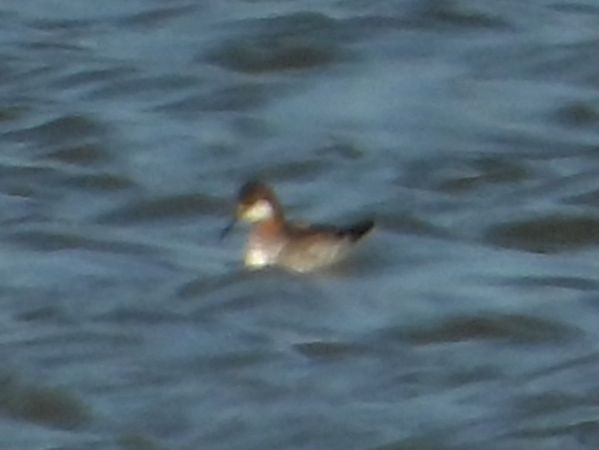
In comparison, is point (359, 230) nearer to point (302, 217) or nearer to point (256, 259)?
point (256, 259)

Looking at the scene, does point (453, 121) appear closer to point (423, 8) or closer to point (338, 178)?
point (338, 178)

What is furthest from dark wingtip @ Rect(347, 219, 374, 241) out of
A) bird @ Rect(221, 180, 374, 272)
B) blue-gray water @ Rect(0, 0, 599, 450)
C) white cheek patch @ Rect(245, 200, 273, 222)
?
white cheek patch @ Rect(245, 200, 273, 222)

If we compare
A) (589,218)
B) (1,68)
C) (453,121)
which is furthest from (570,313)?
(1,68)

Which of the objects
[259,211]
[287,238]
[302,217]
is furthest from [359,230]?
[302,217]

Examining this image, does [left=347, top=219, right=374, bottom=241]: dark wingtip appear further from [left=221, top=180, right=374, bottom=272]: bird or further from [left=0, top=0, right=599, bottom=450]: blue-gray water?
[left=0, top=0, right=599, bottom=450]: blue-gray water

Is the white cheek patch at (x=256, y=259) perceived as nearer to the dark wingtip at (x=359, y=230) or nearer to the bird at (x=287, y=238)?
the bird at (x=287, y=238)

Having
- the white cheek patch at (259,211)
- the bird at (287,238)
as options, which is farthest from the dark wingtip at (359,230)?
the white cheek patch at (259,211)
